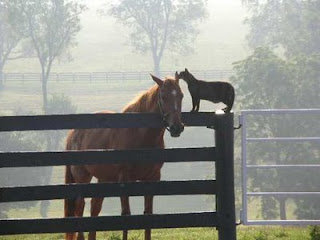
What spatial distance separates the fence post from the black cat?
22.2 inches

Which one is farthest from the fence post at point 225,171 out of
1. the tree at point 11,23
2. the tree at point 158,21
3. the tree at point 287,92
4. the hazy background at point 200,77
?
the tree at point 158,21

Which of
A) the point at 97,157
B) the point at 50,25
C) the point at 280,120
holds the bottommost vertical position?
the point at 280,120

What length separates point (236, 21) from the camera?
127000 mm

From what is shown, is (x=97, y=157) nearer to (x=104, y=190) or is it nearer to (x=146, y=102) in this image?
(x=104, y=190)

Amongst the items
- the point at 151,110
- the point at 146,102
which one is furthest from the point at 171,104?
the point at 146,102

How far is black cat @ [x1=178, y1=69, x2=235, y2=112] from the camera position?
7.54 m

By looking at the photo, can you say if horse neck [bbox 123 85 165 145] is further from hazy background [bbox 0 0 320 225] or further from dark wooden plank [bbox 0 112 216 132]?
hazy background [bbox 0 0 320 225]

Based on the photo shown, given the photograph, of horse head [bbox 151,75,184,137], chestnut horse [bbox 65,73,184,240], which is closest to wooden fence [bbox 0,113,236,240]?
horse head [bbox 151,75,184,137]

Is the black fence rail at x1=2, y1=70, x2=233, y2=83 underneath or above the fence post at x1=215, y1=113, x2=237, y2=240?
above

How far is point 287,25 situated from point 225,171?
72310mm

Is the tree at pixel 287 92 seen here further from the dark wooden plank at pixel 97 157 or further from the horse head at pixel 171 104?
the dark wooden plank at pixel 97 157

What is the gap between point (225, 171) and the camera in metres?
6.99

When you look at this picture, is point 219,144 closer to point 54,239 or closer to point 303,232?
point 303,232

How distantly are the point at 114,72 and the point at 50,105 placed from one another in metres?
24.0
